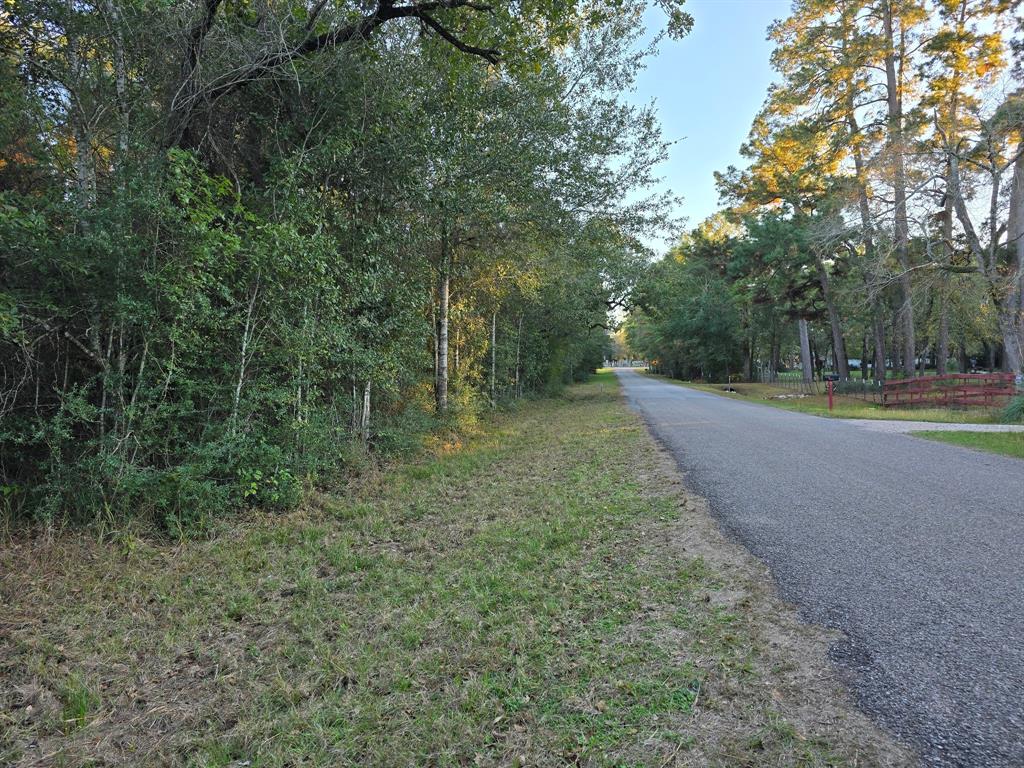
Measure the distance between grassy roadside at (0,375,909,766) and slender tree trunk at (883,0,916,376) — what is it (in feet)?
53.8


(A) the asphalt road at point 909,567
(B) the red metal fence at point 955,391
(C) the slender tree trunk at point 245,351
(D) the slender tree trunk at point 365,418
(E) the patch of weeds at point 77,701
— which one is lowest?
(E) the patch of weeds at point 77,701

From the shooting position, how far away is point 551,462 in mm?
7840

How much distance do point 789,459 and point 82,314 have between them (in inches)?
321

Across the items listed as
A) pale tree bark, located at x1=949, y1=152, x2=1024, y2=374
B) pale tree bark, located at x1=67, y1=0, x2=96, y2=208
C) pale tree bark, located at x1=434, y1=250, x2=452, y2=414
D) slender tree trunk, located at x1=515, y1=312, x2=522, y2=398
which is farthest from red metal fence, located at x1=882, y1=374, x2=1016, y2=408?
pale tree bark, located at x1=67, y1=0, x2=96, y2=208

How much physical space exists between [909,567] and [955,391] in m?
15.6

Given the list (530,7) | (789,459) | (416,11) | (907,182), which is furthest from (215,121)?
(907,182)

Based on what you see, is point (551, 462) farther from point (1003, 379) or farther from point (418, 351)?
point (1003, 379)

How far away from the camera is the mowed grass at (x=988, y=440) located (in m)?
7.07

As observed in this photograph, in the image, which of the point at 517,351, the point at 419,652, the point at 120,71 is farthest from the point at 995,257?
the point at 120,71

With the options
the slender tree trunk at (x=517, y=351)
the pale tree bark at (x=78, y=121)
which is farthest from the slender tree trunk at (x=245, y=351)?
the slender tree trunk at (x=517, y=351)

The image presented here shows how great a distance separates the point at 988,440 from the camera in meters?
8.04

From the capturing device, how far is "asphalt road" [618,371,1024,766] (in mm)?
1905

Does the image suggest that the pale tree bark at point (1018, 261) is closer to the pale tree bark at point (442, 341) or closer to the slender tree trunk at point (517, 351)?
the slender tree trunk at point (517, 351)

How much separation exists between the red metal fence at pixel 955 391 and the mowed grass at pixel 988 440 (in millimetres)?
6092
